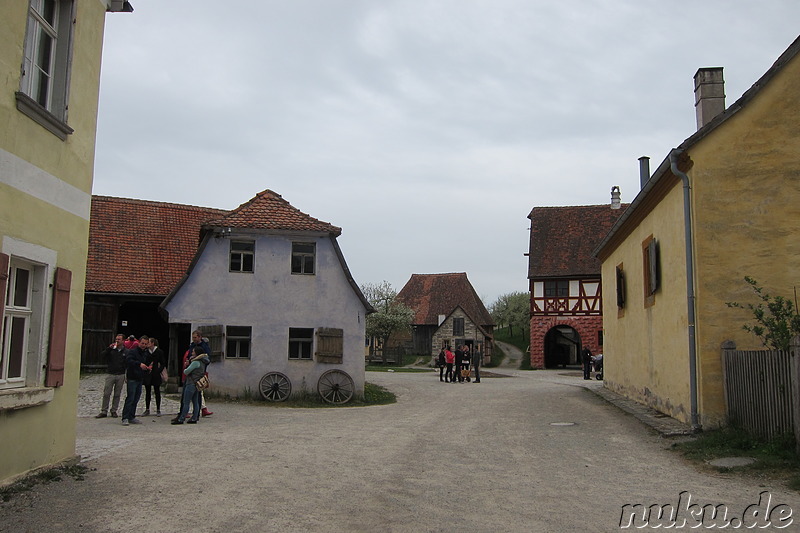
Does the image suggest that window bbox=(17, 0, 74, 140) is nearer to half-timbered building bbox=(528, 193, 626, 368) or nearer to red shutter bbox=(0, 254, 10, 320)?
red shutter bbox=(0, 254, 10, 320)

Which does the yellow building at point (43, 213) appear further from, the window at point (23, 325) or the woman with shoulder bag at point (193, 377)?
the woman with shoulder bag at point (193, 377)

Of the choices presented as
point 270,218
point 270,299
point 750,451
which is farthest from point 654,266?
point 270,218

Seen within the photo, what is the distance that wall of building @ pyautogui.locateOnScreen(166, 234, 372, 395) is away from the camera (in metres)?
19.7

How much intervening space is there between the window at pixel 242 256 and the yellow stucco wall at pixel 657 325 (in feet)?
34.0

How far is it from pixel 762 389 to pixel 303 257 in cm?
1318

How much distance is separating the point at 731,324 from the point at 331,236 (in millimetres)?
11663

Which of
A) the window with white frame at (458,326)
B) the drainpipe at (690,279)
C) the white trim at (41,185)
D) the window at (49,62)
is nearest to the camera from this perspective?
the white trim at (41,185)

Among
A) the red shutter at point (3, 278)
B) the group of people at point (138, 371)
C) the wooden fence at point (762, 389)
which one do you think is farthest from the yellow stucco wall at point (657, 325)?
the red shutter at point (3, 278)

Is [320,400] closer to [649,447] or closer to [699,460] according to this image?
[649,447]

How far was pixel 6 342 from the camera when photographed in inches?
286

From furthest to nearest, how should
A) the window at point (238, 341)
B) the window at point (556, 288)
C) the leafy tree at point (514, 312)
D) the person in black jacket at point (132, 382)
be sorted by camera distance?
the leafy tree at point (514, 312)
the window at point (556, 288)
the window at point (238, 341)
the person in black jacket at point (132, 382)

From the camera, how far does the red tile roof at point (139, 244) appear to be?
25.8 meters

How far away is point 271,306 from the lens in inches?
784

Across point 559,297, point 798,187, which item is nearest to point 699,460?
point 798,187
